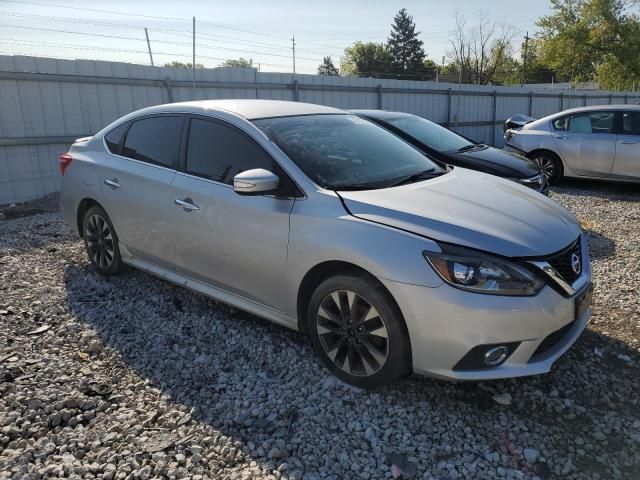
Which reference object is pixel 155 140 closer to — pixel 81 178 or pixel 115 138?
pixel 115 138

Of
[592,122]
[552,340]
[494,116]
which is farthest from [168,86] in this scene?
[494,116]

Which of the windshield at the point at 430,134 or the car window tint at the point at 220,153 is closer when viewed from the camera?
the car window tint at the point at 220,153

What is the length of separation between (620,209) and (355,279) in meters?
6.53

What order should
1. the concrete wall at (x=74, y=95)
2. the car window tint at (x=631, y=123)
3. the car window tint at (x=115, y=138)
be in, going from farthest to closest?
the car window tint at (x=631, y=123) < the concrete wall at (x=74, y=95) < the car window tint at (x=115, y=138)

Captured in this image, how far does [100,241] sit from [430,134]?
4.56 meters

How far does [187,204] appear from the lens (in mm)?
3854

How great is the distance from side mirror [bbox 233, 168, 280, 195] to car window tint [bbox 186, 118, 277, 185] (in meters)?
0.21

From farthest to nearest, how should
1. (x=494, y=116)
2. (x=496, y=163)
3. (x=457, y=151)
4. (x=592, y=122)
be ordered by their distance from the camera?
1. (x=494, y=116)
2. (x=592, y=122)
3. (x=457, y=151)
4. (x=496, y=163)

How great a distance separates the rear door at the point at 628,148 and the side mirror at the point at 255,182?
7.84 meters

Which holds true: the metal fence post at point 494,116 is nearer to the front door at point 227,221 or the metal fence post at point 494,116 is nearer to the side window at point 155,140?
the side window at point 155,140

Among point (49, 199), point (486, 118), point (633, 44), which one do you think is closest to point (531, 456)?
point (49, 199)

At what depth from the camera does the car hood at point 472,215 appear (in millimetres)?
2836

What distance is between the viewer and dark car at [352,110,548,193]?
6730 millimetres

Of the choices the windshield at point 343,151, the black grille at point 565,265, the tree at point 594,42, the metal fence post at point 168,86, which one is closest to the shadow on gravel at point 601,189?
the windshield at point 343,151
